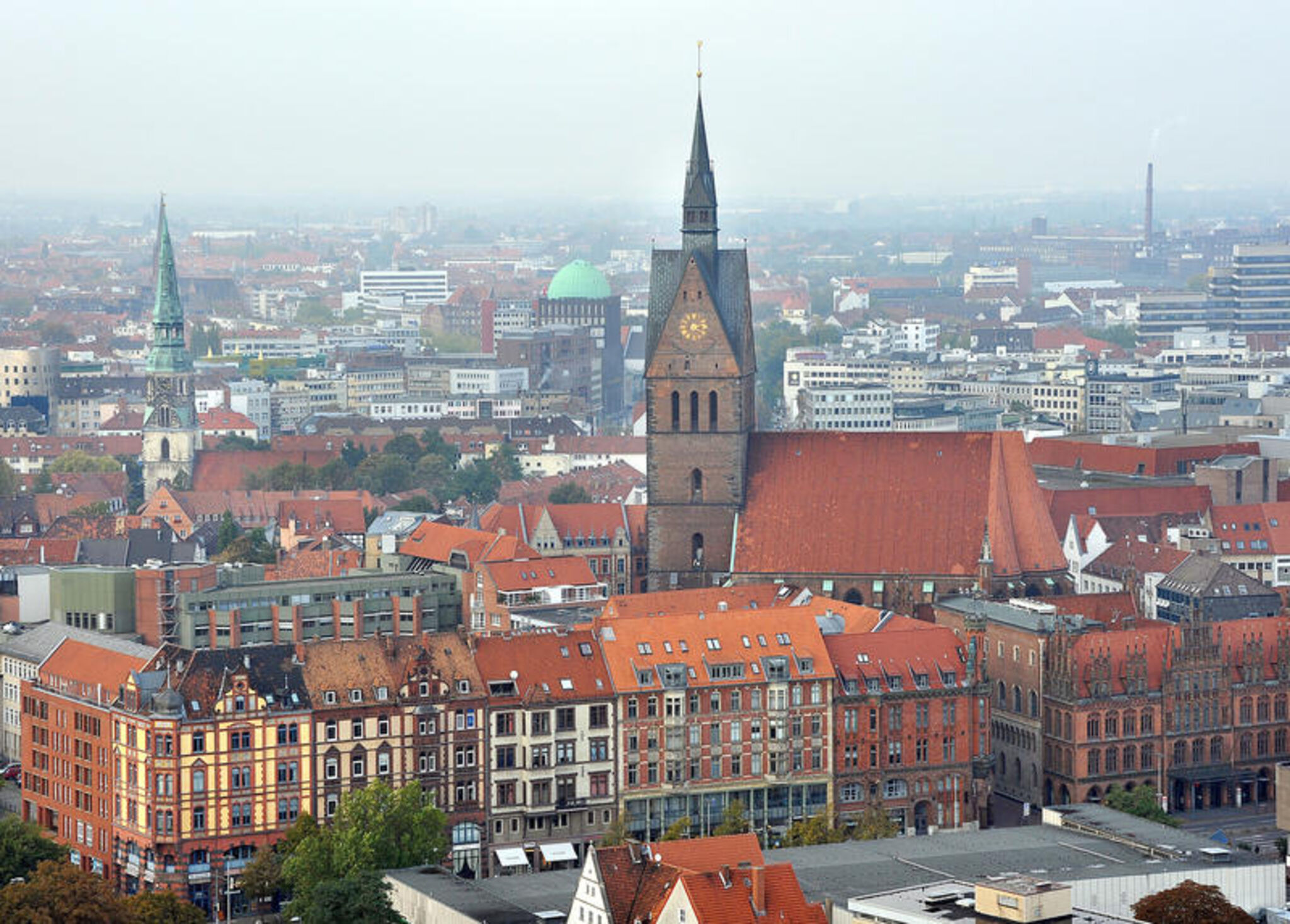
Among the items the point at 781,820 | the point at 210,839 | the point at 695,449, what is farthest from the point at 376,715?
the point at 695,449

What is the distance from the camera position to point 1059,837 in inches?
4023

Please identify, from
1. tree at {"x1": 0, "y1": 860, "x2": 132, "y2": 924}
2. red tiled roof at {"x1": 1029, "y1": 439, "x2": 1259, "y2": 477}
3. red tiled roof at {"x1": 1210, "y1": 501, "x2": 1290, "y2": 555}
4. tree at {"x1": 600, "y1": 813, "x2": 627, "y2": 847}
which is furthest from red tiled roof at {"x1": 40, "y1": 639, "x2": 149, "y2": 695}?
red tiled roof at {"x1": 1029, "y1": 439, "x2": 1259, "y2": 477}

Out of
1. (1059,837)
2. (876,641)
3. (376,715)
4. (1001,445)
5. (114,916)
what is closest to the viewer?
(114,916)

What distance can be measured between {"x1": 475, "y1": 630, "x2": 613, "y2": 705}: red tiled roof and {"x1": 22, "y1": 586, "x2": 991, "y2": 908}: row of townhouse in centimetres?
9

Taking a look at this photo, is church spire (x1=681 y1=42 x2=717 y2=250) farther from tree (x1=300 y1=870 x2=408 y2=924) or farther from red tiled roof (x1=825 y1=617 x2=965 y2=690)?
tree (x1=300 y1=870 x2=408 y2=924)

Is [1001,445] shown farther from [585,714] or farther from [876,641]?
[585,714]

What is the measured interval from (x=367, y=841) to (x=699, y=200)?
44568 mm

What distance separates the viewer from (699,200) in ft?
452

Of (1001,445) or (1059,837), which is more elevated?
(1001,445)

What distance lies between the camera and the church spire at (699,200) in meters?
137

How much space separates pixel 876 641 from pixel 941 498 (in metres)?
18.6

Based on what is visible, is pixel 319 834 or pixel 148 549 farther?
pixel 148 549

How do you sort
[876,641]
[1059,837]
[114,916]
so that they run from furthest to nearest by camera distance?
[876,641]
[1059,837]
[114,916]

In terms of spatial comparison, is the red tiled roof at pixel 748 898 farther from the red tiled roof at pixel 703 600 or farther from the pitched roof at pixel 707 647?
the red tiled roof at pixel 703 600
